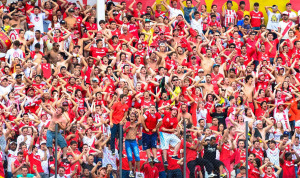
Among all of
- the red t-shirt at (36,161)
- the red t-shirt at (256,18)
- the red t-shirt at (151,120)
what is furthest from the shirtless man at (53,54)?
the red t-shirt at (256,18)

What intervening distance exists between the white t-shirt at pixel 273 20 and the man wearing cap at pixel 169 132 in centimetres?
828

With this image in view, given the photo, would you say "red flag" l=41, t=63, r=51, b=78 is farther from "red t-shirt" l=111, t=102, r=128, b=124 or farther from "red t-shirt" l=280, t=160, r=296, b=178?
"red t-shirt" l=280, t=160, r=296, b=178

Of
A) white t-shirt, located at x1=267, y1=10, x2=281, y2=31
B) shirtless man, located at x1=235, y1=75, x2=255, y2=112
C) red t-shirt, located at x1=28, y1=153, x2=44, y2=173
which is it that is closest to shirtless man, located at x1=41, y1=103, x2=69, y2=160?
red t-shirt, located at x1=28, y1=153, x2=44, y2=173

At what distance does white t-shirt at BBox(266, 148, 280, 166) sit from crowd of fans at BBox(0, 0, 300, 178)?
→ 37 millimetres

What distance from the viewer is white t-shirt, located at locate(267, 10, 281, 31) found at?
29656 mm

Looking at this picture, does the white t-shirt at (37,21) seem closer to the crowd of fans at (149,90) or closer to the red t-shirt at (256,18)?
the crowd of fans at (149,90)

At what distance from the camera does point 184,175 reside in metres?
19.8

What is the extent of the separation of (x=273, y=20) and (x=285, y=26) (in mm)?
659

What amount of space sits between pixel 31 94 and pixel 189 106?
13.9 ft

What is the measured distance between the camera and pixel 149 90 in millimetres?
24562

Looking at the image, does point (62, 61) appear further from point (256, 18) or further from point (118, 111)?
point (256, 18)

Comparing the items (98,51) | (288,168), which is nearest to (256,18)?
(98,51)

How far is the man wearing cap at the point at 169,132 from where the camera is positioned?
21.1m

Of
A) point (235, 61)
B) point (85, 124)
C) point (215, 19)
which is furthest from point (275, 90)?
point (85, 124)
